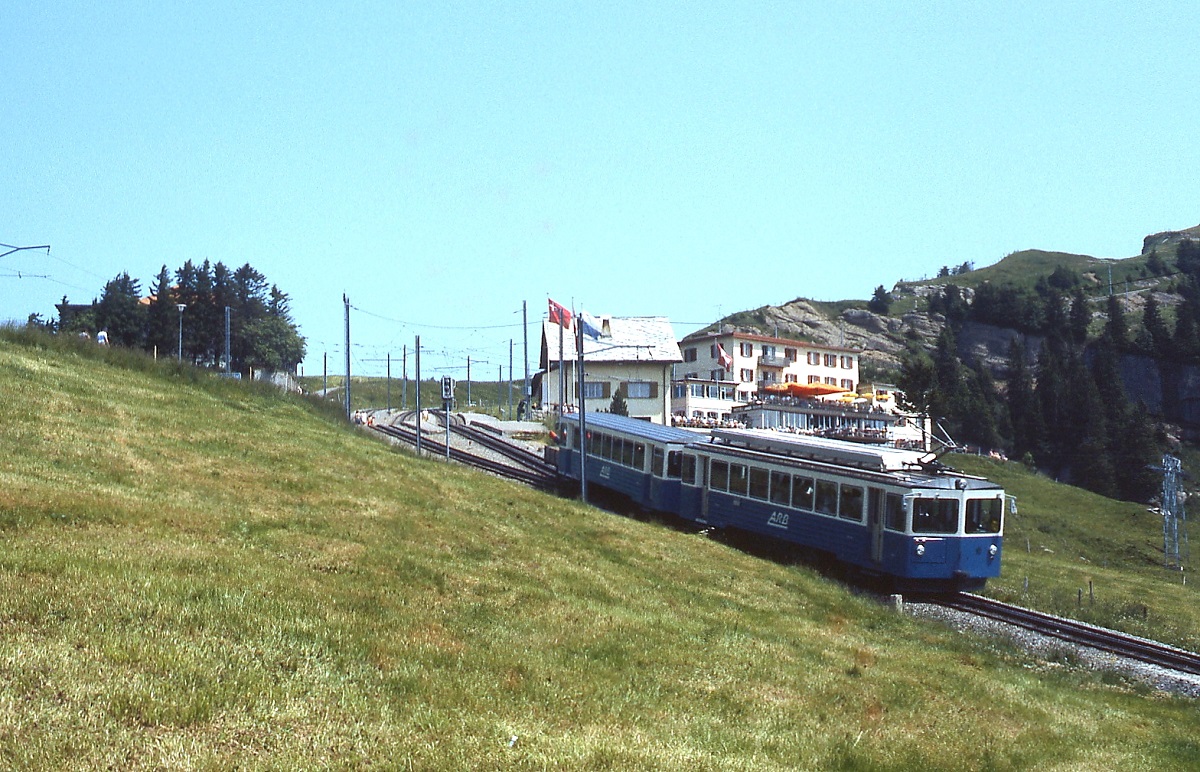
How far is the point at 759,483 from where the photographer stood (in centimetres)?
2831

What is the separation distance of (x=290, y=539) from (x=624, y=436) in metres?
21.4

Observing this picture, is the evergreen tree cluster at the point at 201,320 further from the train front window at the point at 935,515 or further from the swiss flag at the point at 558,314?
the train front window at the point at 935,515

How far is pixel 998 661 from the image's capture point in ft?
58.9

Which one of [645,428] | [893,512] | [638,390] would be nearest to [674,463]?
[645,428]

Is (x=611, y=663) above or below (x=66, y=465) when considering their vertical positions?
below

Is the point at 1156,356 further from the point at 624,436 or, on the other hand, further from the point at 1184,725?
the point at 1184,725

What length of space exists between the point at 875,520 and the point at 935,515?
142cm

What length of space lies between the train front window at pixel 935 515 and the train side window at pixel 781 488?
413 cm

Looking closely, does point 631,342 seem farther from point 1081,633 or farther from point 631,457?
point 1081,633

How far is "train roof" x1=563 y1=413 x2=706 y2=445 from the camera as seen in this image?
33156 millimetres

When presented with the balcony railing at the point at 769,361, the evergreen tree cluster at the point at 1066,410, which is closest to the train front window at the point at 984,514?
the balcony railing at the point at 769,361

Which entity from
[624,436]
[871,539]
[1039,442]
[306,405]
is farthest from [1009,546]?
[1039,442]

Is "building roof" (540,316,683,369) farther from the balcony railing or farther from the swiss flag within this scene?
the swiss flag

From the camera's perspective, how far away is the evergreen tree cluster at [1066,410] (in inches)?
4211
